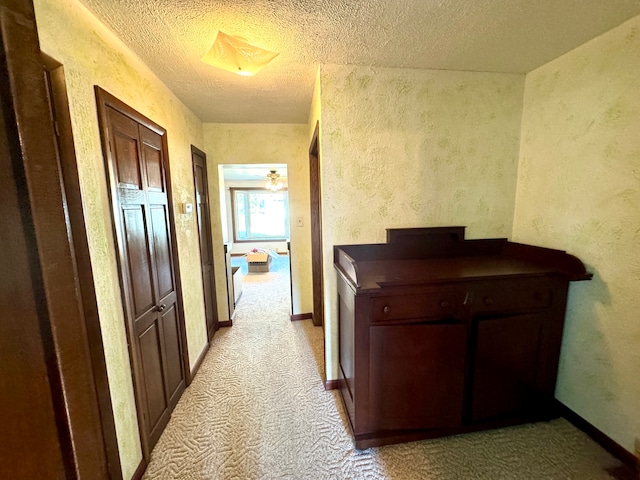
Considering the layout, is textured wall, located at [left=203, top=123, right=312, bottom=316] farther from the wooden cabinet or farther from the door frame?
the wooden cabinet

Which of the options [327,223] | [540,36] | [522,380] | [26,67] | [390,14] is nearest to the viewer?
[26,67]

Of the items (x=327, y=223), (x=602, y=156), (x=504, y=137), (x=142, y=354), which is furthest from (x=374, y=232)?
(x=142, y=354)

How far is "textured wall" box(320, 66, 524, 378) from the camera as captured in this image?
5.81 feet

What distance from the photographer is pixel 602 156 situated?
1.45 meters

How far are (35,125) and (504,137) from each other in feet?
7.86

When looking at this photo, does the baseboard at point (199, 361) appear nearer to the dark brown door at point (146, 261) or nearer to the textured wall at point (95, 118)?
the dark brown door at point (146, 261)

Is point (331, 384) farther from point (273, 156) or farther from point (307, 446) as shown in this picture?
point (273, 156)

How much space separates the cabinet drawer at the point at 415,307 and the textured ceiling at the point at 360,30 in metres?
1.43

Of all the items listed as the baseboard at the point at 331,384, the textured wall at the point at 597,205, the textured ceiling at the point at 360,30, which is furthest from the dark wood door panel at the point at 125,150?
the textured wall at the point at 597,205

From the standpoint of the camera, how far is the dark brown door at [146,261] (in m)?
1.39

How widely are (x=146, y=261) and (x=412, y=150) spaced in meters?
1.91

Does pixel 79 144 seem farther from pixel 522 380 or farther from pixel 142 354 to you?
pixel 522 380

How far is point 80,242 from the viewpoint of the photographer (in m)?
1.14

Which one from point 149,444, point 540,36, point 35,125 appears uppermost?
point 540,36
